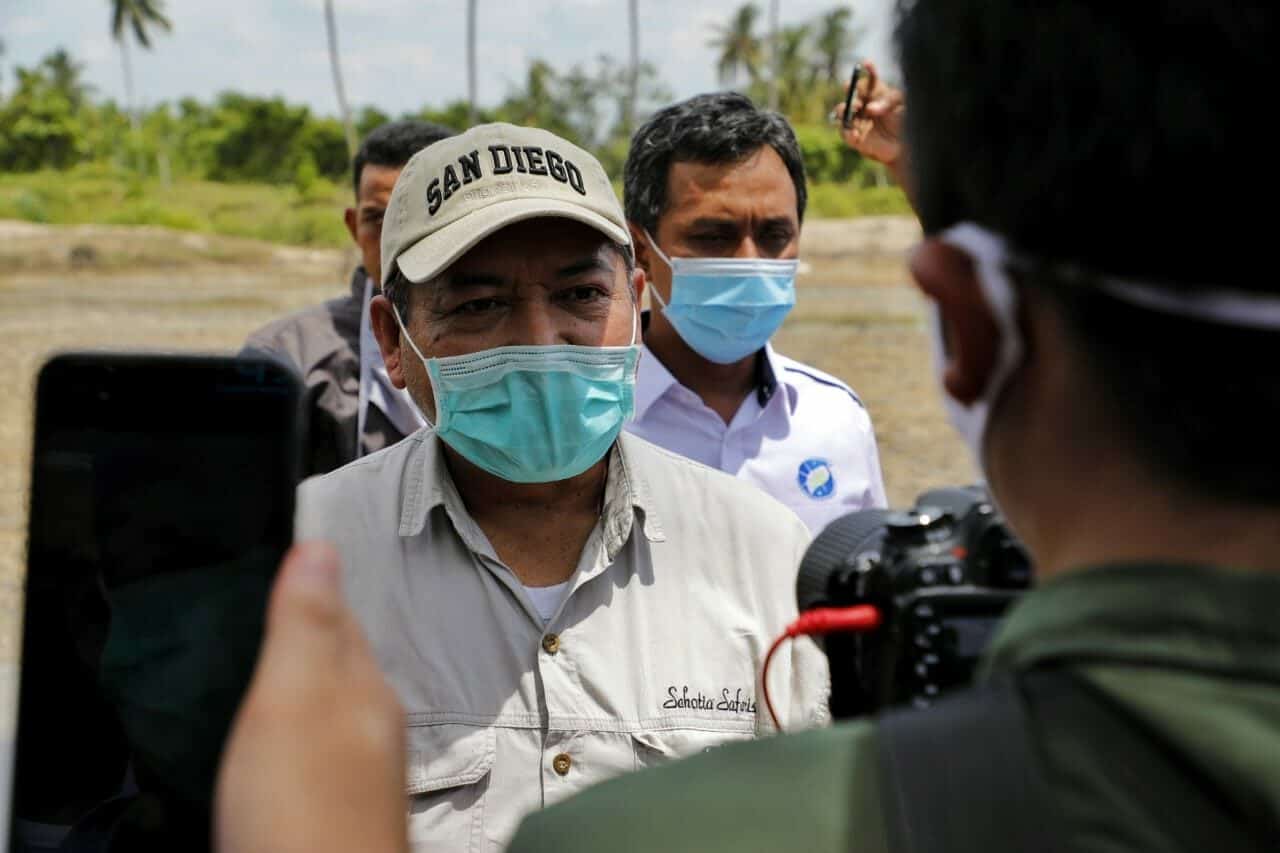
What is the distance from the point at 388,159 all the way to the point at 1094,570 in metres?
4.04

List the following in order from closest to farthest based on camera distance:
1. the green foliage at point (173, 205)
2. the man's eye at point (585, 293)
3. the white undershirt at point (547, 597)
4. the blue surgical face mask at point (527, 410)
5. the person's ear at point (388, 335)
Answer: the white undershirt at point (547, 597) < the blue surgical face mask at point (527, 410) < the man's eye at point (585, 293) < the person's ear at point (388, 335) < the green foliage at point (173, 205)

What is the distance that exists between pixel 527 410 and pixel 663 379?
3.92 ft

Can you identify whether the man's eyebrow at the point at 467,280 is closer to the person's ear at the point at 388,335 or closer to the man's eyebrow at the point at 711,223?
the person's ear at the point at 388,335

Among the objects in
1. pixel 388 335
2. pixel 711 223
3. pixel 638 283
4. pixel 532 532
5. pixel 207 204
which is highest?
pixel 207 204

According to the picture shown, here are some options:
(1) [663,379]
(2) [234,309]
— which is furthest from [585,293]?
(2) [234,309]

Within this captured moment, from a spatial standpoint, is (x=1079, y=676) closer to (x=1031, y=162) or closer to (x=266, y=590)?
(x=1031, y=162)

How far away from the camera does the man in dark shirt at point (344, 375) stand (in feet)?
12.5

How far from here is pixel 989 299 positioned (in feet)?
2.80

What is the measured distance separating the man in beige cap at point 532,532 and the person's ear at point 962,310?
1.30 m

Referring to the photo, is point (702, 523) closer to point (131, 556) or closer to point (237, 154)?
point (131, 556)

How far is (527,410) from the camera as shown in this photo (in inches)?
92.6

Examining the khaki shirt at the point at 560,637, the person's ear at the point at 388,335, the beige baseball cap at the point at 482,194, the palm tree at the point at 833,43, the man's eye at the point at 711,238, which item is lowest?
the khaki shirt at the point at 560,637

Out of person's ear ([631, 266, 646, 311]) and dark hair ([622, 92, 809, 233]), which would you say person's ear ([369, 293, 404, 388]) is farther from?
dark hair ([622, 92, 809, 233])

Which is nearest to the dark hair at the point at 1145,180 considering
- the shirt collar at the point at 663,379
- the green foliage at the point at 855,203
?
the shirt collar at the point at 663,379
